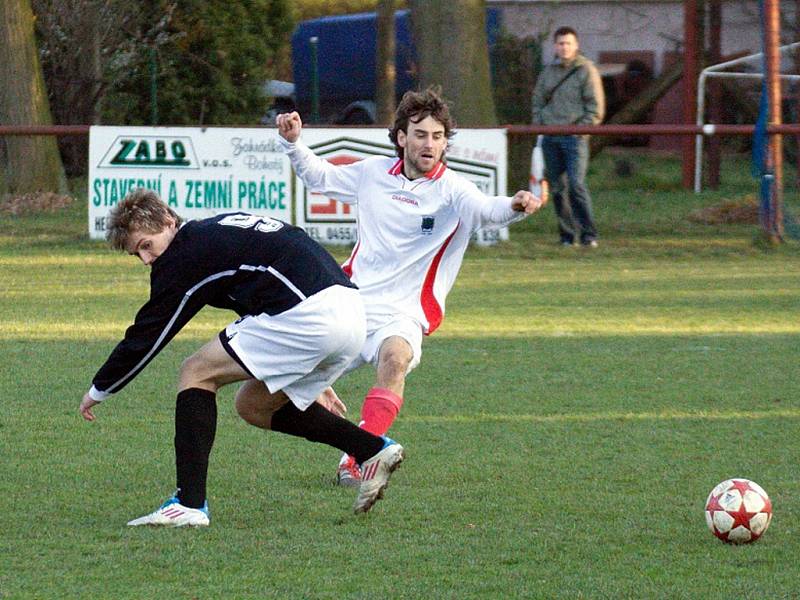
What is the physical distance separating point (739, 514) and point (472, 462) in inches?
61.6

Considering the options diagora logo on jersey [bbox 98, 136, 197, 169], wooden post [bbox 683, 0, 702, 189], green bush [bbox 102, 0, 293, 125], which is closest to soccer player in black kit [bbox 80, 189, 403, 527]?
diagora logo on jersey [bbox 98, 136, 197, 169]

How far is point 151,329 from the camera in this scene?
4.94m

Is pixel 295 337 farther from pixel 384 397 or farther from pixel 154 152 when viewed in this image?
pixel 154 152

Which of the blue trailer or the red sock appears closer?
the red sock

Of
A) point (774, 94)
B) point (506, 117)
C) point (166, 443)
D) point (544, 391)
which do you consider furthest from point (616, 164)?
point (166, 443)

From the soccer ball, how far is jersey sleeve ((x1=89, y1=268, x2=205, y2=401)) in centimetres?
185

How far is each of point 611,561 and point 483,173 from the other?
9637 millimetres

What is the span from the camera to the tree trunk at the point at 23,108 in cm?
1753

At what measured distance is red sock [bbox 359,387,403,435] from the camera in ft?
18.2

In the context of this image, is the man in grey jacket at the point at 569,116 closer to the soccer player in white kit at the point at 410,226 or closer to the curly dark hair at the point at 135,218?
the soccer player in white kit at the point at 410,226

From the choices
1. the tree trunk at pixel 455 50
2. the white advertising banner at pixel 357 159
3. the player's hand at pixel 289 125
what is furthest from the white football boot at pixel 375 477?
the tree trunk at pixel 455 50

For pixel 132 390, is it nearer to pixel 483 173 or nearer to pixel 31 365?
pixel 31 365

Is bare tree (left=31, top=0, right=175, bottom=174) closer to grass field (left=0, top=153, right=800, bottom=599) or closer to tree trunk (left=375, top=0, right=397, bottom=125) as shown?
tree trunk (left=375, top=0, right=397, bottom=125)

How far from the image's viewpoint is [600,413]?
7.18 metres
